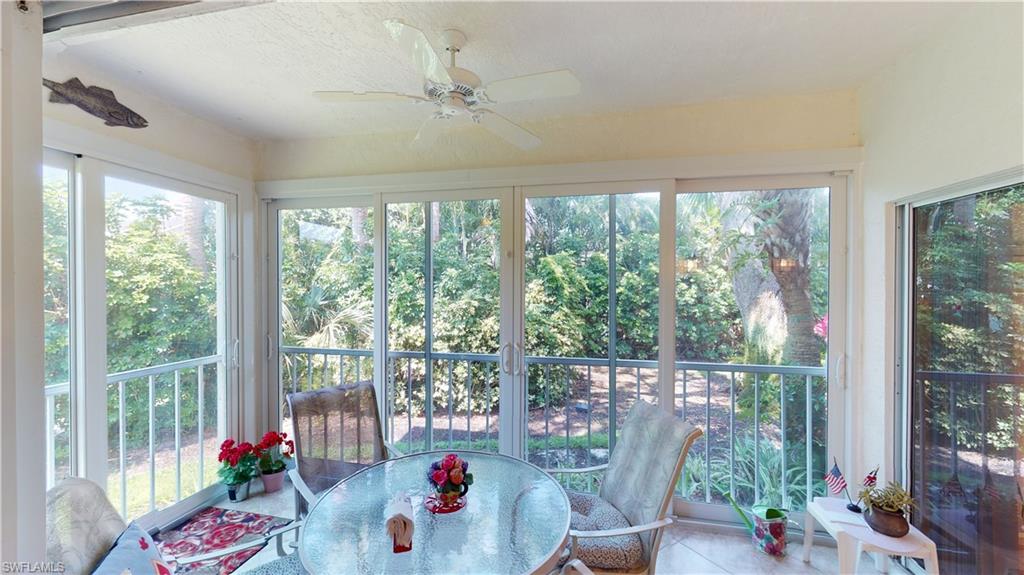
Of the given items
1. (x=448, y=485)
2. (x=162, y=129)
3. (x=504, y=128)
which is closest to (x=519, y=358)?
(x=448, y=485)

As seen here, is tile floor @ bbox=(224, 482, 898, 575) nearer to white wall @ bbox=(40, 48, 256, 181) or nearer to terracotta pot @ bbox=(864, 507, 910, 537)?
terracotta pot @ bbox=(864, 507, 910, 537)

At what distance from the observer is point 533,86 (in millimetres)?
1518

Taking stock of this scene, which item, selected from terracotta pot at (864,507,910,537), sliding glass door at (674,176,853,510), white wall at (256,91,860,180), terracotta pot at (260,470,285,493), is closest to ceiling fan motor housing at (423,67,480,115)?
white wall at (256,91,860,180)

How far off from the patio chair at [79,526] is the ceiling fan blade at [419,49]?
5.28 feet

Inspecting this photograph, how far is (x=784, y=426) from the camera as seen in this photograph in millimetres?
2473

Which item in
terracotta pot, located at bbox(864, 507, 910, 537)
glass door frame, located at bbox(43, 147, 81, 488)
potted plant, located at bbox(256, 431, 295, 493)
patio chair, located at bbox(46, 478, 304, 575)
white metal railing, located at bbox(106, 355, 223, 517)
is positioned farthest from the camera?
potted plant, located at bbox(256, 431, 295, 493)

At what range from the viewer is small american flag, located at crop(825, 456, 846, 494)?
6.89ft

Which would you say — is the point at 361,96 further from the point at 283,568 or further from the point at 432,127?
the point at 283,568

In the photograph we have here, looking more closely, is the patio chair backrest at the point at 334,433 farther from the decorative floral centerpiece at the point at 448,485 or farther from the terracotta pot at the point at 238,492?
the terracotta pot at the point at 238,492

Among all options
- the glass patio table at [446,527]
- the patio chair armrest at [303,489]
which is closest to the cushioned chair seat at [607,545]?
the glass patio table at [446,527]

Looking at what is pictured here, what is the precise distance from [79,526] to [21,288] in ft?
3.58

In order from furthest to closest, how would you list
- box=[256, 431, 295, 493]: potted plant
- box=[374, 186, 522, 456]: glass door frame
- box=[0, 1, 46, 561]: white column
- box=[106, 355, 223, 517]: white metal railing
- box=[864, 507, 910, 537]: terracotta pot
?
box=[256, 431, 295, 493]: potted plant < box=[374, 186, 522, 456]: glass door frame < box=[106, 355, 223, 517]: white metal railing < box=[864, 507, 910, 537]: terracotta pot < box=[0, 1, 46, 561]: white column

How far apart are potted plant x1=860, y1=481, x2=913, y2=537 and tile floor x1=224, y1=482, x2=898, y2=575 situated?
49 cm

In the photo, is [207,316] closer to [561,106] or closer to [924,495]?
[561,106]
